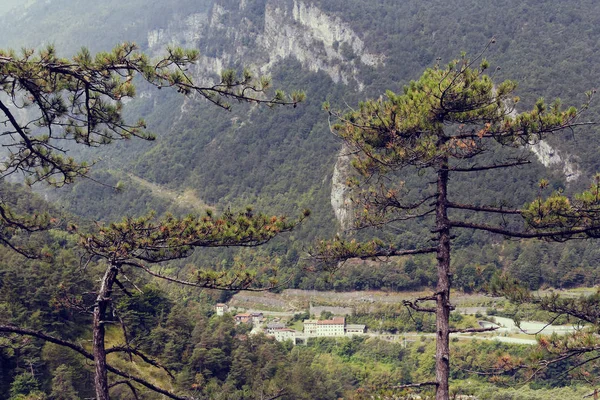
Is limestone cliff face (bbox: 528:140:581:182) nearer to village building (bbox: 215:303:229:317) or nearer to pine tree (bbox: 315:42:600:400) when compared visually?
village building (bbox: 215:303:229:317)

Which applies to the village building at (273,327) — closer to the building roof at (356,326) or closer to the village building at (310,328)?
the village building at (310,328)

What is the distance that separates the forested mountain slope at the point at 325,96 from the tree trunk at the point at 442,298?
48161 mm

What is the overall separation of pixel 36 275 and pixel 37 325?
2107 mm

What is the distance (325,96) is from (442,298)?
99.5 metres

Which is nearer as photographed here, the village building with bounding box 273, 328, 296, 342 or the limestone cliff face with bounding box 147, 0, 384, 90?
the village building with bounding box 273, 328, 296, 342

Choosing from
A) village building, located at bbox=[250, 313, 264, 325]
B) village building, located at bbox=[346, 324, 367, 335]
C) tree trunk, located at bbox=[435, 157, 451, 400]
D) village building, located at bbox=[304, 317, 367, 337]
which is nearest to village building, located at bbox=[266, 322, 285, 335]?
village building, located at bbox=[250, 313, 264, 325]

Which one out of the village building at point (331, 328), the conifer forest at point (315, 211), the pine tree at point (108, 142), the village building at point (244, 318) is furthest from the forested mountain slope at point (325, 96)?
the pine tree at point (108, 142)

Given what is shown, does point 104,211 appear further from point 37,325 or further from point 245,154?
point 37,325

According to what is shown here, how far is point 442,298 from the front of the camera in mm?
8344

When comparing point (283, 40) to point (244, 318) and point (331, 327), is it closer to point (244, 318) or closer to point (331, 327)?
point (244, 318)

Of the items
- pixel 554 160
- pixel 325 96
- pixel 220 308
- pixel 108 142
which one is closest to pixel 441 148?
pixel 108 142

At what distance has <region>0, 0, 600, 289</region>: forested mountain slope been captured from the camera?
65875mm

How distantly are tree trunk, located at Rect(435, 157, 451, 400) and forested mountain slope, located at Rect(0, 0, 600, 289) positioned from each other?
48.2m

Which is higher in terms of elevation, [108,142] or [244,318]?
[244,318]
